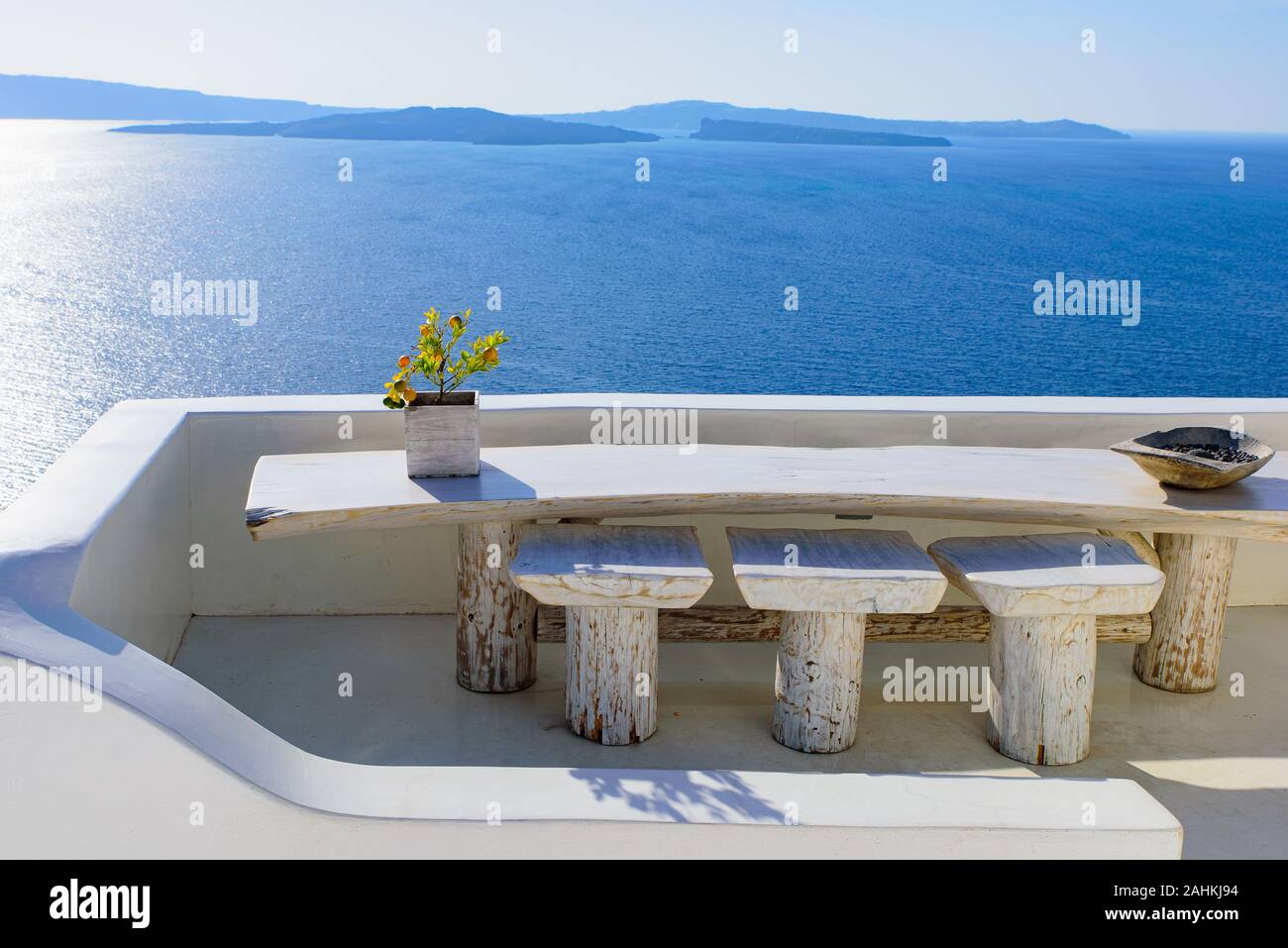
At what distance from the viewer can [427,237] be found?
41.2 meters

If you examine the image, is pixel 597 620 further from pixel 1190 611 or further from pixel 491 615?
pixel 1190 611

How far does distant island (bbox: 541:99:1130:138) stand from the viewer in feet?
239

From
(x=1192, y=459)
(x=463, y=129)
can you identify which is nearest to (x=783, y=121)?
(x=463, y=129)

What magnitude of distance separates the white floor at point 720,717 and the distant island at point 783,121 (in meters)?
68.9

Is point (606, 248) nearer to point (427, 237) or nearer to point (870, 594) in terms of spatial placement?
point (427, 237)

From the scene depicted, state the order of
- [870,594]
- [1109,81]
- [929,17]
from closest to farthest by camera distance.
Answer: [870,594] < [929,17] < [1109,81]

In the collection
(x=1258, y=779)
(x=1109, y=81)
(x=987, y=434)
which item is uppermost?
(x=1109, y=81)

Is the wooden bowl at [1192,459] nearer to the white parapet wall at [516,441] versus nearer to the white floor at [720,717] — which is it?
the white parapet wall at [516,441]

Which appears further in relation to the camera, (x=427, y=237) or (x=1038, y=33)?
(x=1038, y=33)

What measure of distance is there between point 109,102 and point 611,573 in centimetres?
10216

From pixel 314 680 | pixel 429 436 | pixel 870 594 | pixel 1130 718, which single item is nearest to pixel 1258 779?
pixel 1130 718

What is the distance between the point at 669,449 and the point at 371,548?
89 cm

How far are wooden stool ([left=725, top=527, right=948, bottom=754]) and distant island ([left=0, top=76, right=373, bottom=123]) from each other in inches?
3630
